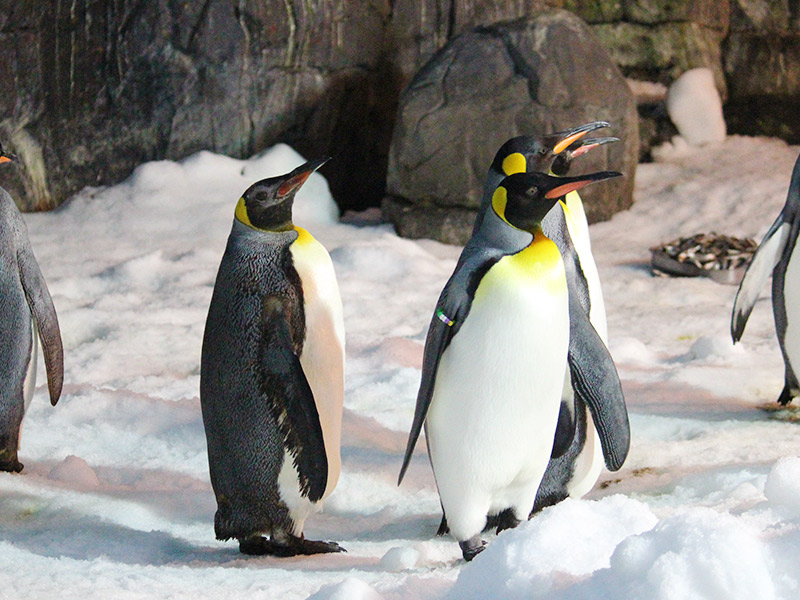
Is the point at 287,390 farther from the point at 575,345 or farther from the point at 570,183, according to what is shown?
the point at 570,183

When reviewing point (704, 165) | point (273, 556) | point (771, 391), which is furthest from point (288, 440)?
point (704, 165)

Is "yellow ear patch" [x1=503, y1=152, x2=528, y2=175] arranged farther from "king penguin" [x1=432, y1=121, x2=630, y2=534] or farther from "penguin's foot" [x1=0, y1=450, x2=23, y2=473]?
"penguin's foot" [x1=0, y1=450, x2=23, y2=473]

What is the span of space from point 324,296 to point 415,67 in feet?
18.3

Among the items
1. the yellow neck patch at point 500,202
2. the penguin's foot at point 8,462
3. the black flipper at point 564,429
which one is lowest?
the penguin's foot at point 8,462

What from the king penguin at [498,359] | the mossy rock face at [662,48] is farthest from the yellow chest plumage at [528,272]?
the mossy rock face at [662,48]

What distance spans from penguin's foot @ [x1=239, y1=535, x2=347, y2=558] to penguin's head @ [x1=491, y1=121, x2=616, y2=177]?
3.64ft

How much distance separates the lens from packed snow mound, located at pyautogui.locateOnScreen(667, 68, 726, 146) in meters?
8.48

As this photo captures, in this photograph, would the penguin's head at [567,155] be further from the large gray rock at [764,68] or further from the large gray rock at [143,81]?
the large gray rock at [764,68]

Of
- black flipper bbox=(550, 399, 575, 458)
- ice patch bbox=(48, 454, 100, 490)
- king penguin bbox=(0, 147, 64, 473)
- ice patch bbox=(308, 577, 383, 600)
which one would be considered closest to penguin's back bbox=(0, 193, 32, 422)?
king penguin bbox=(0, 147, 64, 473)

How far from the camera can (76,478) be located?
10.4 ft

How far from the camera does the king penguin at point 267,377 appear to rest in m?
2.57

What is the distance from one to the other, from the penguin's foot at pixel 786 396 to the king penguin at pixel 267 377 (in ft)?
6.40

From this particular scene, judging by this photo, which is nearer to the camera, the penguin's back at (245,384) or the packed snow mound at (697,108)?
the penguin's back at (245,384)

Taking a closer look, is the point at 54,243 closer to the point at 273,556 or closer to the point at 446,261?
the point at 446,261
